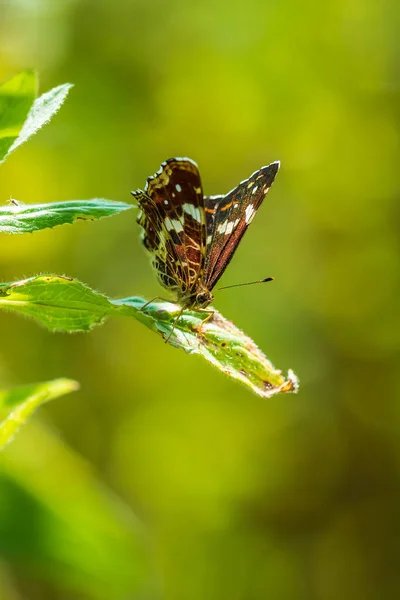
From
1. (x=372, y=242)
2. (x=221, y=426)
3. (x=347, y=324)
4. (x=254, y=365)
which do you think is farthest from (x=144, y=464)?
(x=254, y=365)

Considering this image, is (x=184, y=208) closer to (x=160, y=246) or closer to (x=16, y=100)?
(x=160, y=246)

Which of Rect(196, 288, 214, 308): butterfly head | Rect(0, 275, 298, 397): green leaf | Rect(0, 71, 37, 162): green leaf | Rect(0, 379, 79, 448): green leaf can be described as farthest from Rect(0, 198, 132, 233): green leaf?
Rect(196, 288, 214, 308): butterfly head

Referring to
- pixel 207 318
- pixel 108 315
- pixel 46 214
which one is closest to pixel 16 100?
pixel 46 214

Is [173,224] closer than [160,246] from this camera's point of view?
Yes

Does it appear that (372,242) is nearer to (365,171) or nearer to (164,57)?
(365,171)

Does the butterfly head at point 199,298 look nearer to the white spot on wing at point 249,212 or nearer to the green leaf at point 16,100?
the white spot on wing at point 249,212

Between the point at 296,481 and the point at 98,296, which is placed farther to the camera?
the point at 296,481

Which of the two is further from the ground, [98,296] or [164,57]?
[164,57]

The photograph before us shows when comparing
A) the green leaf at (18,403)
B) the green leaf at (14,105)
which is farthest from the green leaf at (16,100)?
the green leaf at (18,403)
